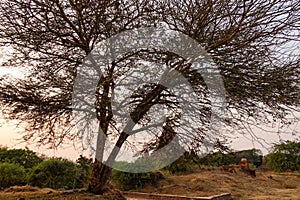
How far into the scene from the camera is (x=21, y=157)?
969cm

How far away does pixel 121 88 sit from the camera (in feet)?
15.7

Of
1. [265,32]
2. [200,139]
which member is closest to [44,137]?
[200,139]


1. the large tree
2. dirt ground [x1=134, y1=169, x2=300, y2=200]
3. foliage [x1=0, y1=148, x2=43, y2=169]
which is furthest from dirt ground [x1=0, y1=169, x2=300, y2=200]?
the large tree

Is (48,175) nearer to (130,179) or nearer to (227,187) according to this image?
(130,179)

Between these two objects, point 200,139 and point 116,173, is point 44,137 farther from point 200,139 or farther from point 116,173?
point 116,173

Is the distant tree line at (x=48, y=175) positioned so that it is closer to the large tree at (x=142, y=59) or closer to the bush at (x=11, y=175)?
the bush at (x=11, y=175)

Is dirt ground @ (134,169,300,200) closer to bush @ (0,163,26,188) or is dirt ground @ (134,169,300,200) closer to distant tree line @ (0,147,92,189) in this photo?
distant tree line @ (0,147,92,189)

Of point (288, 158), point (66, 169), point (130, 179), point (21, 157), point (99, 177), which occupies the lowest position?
point (99, 177)

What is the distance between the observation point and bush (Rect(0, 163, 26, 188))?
822cm

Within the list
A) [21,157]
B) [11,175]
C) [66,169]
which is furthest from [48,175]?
[21,157]

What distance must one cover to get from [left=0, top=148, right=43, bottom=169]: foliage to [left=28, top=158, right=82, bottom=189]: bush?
134cm

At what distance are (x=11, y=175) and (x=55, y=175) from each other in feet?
3.63

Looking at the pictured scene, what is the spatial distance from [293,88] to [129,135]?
2531mm

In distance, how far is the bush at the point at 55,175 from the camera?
821cm
